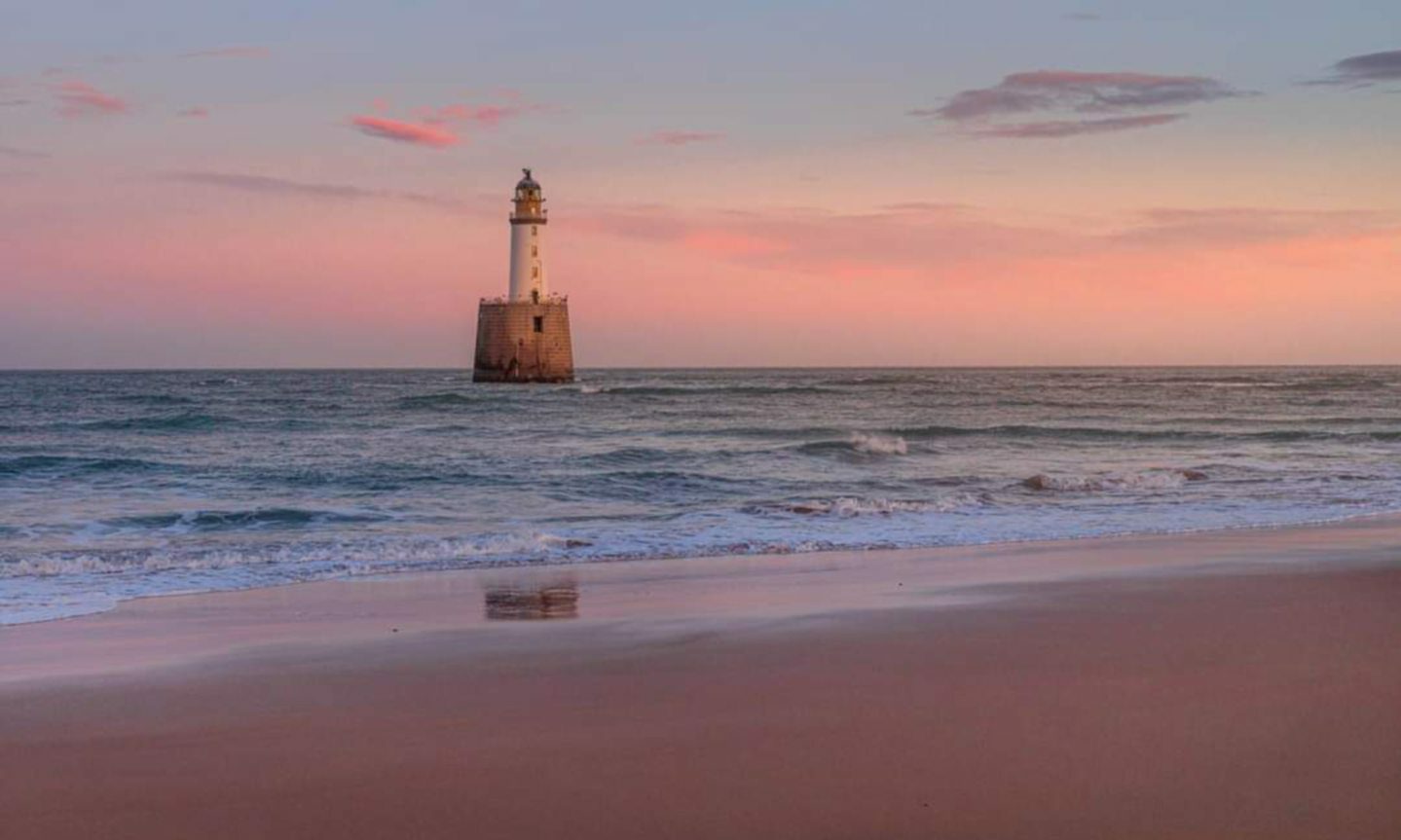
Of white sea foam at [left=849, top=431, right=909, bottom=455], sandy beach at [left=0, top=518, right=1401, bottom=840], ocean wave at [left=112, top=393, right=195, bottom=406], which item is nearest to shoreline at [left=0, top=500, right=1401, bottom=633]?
sandy beach at [left=0, top=518, right=1401, bottom=840]

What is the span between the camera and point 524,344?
6469cm

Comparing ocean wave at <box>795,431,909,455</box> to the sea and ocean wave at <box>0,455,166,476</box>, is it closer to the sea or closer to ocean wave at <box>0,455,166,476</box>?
the sea

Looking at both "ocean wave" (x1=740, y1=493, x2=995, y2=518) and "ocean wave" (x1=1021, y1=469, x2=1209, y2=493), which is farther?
"ocean wave" (x1=1021, y1=469, x2=1209, y2=493)

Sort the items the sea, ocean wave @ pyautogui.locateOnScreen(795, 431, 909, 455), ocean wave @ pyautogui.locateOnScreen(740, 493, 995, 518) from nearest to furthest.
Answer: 1. the sea
2. ocean wave @ pyautogui.locateOnScreen(740, 493, 995, 518)
3. ocean wave @ pyautogui.locateOnScreen(795, 431, 909, 455)

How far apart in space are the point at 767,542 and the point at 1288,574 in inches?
179

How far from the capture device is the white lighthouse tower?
2416 inches

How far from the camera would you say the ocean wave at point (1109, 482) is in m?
19.0

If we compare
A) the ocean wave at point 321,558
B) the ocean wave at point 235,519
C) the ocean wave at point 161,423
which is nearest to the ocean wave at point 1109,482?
the ocean wave at point 321,558

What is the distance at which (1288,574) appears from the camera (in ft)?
31.2

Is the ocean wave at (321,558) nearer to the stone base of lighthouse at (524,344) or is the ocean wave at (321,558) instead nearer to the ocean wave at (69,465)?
the ocean wave at (69,465)

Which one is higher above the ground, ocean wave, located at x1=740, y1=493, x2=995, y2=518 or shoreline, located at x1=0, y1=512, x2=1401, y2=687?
shoreline, located at x1=0, y1=512, x2=1401, y2=687

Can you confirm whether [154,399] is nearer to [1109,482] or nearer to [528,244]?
[528,244]

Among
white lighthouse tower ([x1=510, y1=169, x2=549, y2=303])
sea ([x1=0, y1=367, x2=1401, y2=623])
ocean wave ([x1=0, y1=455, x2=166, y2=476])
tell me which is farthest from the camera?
white lighthouse tower ([x1=510, y1=169, x2=549, y2=303])

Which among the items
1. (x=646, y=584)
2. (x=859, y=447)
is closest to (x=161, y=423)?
(x=859, y=447)
